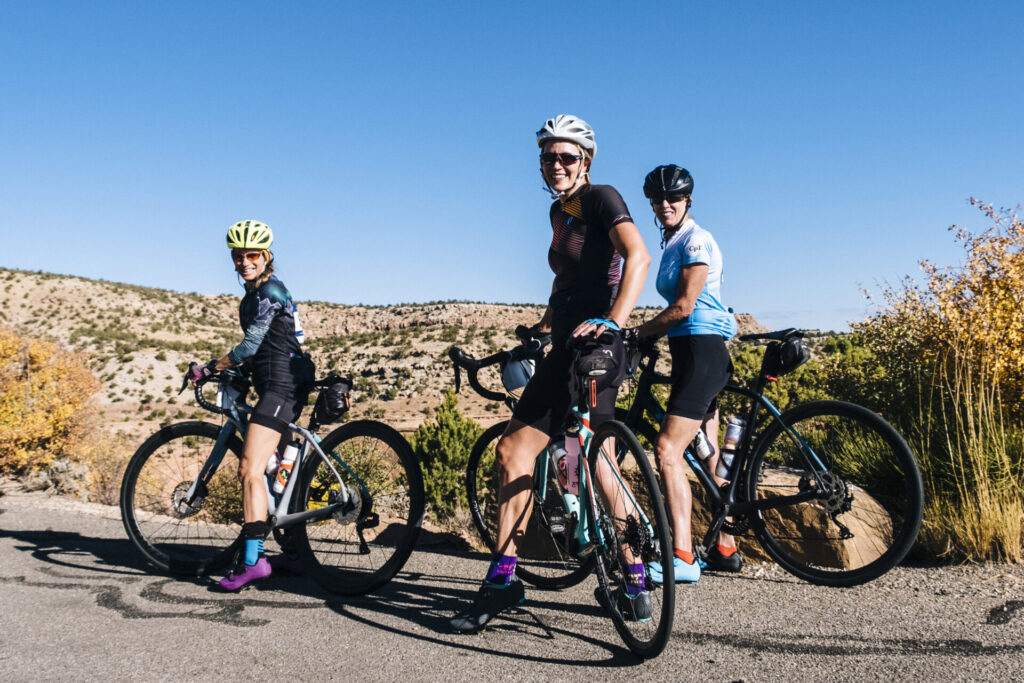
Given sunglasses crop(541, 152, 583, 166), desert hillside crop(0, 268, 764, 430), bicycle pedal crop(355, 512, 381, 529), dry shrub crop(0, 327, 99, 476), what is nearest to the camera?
sunglasses crop(541, 152, 583, 166)

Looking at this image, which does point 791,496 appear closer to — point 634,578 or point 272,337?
point 634,578

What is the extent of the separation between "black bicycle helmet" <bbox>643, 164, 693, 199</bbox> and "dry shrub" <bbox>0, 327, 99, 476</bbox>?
1108cm

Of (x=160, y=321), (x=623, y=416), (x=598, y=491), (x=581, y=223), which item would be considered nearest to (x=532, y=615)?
(x=598, y=491)

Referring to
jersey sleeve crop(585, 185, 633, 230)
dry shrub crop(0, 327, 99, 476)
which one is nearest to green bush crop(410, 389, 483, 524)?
jersey sleeve crop(585, 185, 633, 230)

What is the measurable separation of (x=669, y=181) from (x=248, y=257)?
8.74 ft

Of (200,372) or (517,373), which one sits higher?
(517,373)

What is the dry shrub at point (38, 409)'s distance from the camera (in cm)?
1156

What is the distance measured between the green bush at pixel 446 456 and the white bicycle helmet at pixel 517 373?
14.6 ft

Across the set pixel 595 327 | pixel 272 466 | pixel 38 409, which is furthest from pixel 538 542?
pixel 38 409

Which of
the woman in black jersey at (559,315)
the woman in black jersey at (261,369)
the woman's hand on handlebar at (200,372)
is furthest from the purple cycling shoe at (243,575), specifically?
the woman in black jersey at (559,315)

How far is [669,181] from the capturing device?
4.18 metres

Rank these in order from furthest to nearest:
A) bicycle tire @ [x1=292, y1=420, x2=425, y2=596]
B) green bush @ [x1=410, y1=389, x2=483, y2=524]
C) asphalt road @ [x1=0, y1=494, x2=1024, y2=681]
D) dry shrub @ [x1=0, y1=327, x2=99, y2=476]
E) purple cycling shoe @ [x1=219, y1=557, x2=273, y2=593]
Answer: dry shrub @ [x1=0, y1=327, x2=99, y2=476]
green bush @ [x1=410, y1=389, x2=483, y2=524]
purple cycling shoe @ [x1=219, y1=557, x2=273, y2=593]
bicycle tire @ [x1=292, y1=420, x2=425, y2=596]
asphalt road @ [x1=0, y1=494, x2=1024, y2=681]

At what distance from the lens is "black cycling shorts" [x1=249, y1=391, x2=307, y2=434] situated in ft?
15.0

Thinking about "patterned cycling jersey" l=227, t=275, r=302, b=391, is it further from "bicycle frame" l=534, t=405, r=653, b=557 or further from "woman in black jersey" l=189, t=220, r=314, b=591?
"bicycle frame" l=534, t=405, r=653, b=557
